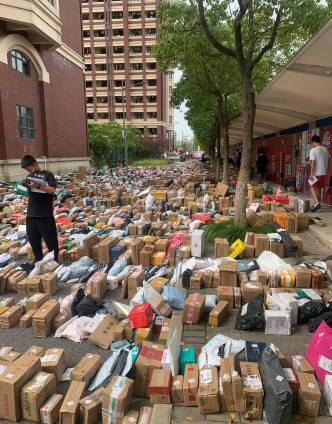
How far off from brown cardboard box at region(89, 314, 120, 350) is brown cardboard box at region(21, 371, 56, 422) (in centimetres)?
83

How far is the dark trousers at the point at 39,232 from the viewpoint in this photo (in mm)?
5387

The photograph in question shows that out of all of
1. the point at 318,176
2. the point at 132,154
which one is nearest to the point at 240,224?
the point at 318,176

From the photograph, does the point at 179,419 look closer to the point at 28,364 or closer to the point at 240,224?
the point at 28,364

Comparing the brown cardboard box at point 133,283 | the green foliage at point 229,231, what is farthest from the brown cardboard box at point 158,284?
the green foliage at point 229,231

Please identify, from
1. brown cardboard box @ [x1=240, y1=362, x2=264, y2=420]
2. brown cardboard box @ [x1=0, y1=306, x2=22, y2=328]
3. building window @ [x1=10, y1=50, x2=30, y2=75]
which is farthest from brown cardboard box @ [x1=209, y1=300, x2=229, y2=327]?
building window @ [x1=10, y1=50, x2=30, y2=75]

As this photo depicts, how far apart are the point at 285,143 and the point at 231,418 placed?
41.5 ft

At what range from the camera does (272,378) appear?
2.16 metres

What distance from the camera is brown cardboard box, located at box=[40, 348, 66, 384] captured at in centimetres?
287

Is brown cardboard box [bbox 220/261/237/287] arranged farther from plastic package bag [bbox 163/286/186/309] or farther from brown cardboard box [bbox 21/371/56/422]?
brown cardboard box [bbox 21/371/56/422]

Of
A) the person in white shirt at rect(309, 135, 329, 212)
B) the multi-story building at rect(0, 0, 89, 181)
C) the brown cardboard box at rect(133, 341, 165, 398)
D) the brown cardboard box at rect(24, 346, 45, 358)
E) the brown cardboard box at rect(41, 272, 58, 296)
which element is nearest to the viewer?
the brown cardboard box at rect(133, 341, 165, 398)

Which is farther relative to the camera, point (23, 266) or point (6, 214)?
point (6, 214)

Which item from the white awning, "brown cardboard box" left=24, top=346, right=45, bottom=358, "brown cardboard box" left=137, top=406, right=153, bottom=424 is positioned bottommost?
"brown cardboard box" left=137, top=406, right=153, bottom=424

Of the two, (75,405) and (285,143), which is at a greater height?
(285,143)

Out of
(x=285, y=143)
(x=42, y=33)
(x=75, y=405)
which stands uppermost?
(x=42, y=33)
